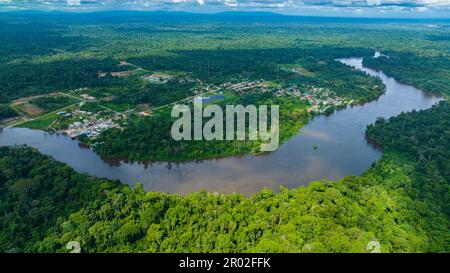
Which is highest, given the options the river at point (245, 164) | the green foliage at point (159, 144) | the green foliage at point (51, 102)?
the green foliage at point (51, 102)

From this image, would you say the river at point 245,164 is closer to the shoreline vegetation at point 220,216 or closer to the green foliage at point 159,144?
the green foliage at point 159,144

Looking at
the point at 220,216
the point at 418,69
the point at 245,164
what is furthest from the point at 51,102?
the point at 418,69

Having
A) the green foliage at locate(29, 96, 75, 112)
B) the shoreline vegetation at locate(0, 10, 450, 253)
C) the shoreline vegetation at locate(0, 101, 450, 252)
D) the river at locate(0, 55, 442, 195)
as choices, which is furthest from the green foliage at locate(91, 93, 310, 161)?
the green foliage at locate(29, 96, 75, 112)

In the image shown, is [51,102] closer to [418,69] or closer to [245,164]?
[245,164]

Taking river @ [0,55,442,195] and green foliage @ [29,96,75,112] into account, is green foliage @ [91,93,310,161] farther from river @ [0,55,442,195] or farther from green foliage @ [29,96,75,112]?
green foliage @ [29,96,75,112]

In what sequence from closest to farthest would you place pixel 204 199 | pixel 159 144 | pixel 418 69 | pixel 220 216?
pixel 220 216 < pixel 204 199 < pixel 159 144 < pixel 418 69

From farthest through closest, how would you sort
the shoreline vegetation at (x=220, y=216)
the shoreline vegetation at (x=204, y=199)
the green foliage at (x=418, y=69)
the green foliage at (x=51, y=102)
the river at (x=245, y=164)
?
the green foliage at (x=418, y=69) → the green foliage at (x=51, y=102) → the river at (x=245, y=164) → the shoreline vegetation at (x=204, y=199) → the shoreline vegetation at (x=220, y=216)

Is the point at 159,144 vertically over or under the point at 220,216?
over

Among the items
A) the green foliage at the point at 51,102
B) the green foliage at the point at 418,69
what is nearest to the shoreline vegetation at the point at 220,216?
the green foliage at the point at 51,102

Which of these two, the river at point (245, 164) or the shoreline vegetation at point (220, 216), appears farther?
the river at point (245, 164)
